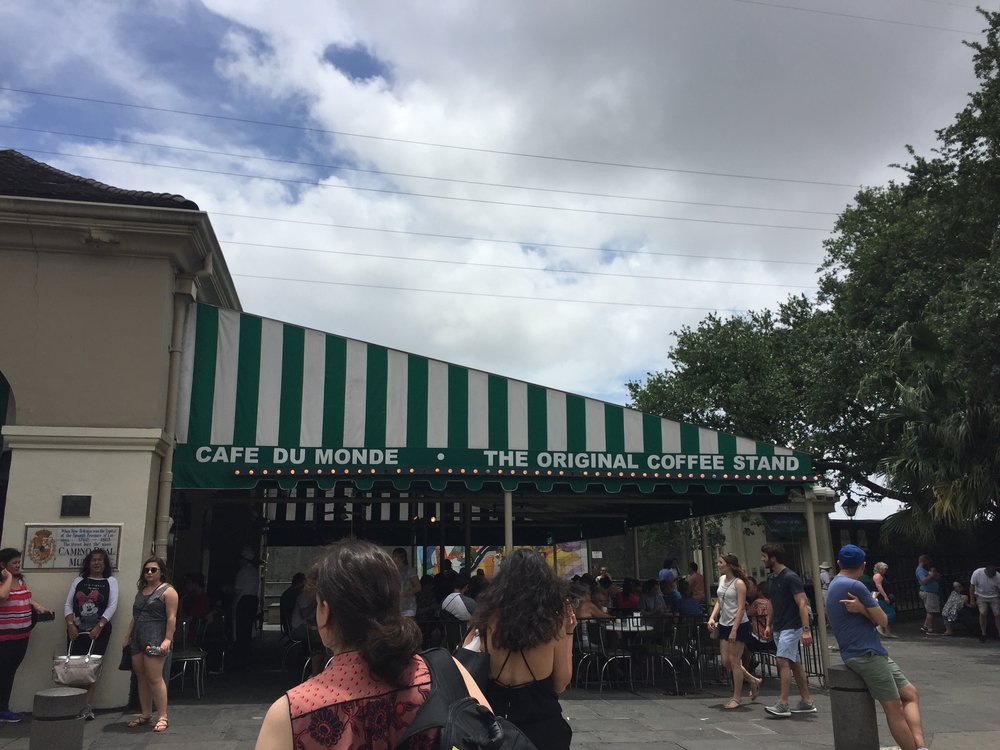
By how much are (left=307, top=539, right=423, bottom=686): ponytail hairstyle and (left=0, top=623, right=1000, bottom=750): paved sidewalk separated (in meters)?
5.57

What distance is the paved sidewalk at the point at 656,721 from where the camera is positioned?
7.08 m

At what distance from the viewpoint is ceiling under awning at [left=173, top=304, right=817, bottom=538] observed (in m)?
9.24

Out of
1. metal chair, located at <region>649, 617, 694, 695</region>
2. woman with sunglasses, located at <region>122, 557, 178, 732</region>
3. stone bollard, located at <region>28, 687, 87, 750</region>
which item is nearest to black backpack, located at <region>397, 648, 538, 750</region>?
stone bollard, located at <region>28, 687, 87, 750</region>

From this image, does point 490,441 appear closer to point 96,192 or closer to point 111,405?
point 111,405

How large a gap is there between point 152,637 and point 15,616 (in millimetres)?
1308

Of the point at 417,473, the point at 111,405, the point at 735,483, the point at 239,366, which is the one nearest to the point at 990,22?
the point at 735,483

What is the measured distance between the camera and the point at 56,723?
17.5 feet

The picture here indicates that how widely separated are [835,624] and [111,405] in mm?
7502

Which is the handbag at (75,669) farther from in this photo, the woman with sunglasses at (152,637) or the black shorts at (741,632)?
the black shorts at (741,632)

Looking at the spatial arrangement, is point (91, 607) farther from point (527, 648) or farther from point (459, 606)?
point (527, 648)

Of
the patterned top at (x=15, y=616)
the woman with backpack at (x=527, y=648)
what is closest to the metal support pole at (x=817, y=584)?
the woman with backpack at (x=527, y=648)

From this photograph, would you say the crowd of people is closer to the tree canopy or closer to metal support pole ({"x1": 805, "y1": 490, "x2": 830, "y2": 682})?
metal support pole ({"x1": 805, "y1": 490, "x2": 830, "y2": 682})

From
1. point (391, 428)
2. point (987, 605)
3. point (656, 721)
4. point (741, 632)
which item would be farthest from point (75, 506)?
point (987, 605)

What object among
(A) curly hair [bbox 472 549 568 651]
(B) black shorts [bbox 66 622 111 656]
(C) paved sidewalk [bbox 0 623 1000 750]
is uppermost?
(A) curly hair [bbox 472 549 568 651]
